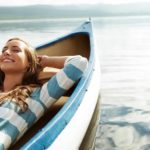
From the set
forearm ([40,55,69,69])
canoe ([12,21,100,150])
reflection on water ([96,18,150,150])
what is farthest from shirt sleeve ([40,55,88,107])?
reflection on water ([96,18,150,150])

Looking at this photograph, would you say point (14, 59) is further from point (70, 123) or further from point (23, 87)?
point (70, 123)

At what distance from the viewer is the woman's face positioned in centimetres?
373

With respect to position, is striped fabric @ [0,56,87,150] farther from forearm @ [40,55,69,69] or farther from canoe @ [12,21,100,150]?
forearm @ [40,55,69,69]

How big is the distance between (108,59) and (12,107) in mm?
7471

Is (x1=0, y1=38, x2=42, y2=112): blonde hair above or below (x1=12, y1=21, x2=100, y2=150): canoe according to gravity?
above

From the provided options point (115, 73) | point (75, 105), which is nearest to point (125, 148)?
point (75, 105)

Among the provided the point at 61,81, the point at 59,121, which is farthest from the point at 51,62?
the point at 59,121

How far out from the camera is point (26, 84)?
12.8 ft

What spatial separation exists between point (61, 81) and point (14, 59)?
18.1 inches

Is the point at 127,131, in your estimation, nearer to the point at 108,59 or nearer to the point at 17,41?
the point at 17,41

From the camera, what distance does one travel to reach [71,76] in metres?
3.66

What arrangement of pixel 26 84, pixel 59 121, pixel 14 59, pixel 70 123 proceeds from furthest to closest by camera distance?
pixel 26 84, pixel 14 59, pixel 70 123, pixel 59 121

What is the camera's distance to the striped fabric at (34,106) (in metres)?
3.25

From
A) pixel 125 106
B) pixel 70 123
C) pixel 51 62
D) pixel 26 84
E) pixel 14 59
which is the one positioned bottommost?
pixel 125 106
